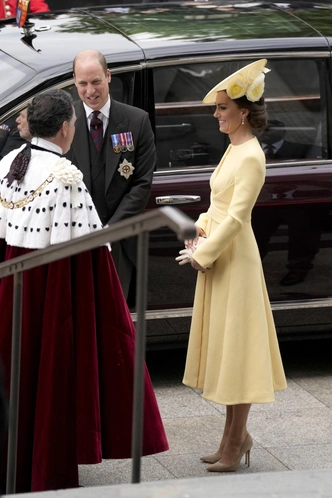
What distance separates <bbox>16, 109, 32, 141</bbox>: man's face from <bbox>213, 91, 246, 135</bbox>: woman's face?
117 centimetres

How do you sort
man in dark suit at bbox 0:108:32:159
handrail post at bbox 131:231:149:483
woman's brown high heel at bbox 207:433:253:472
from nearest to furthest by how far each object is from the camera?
handrail post at bbox 131:231:149:483 → woman's brown high heel at bbox 207:433:253:472 → man in dark suit at bbox 0:108:32:159

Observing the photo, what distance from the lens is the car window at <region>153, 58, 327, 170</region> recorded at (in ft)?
19.8

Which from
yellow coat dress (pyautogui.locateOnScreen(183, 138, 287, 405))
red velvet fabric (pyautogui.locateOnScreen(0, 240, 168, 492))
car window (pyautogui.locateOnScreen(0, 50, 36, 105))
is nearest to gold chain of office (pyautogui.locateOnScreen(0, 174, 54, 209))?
red velvet fabric (pyautogui.locateOnScreen(0, 240, 168, 492))

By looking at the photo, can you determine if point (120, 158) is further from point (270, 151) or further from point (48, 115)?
point (48, 115)

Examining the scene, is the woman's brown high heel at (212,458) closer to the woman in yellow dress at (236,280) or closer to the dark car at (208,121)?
the woman in yellow dress at (236,280)

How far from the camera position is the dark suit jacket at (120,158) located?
18.5 feet

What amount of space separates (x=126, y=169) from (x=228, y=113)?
97 centimetres

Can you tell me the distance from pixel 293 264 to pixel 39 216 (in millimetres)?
2070

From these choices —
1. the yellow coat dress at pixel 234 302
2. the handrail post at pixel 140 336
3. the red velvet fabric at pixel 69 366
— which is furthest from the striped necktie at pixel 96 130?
Answer: the handrail post at pixel 140 336

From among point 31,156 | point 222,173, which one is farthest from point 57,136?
point 222,173

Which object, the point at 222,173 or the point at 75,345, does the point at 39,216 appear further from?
the point at 222,173

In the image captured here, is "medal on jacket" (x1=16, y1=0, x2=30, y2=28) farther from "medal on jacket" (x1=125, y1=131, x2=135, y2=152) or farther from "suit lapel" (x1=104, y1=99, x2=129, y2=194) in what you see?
"medal on jacket" (x1=125, y1=131, x2=135, y2=152)

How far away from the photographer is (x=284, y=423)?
5633 millimetres

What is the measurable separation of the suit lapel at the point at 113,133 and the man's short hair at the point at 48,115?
1.08m
